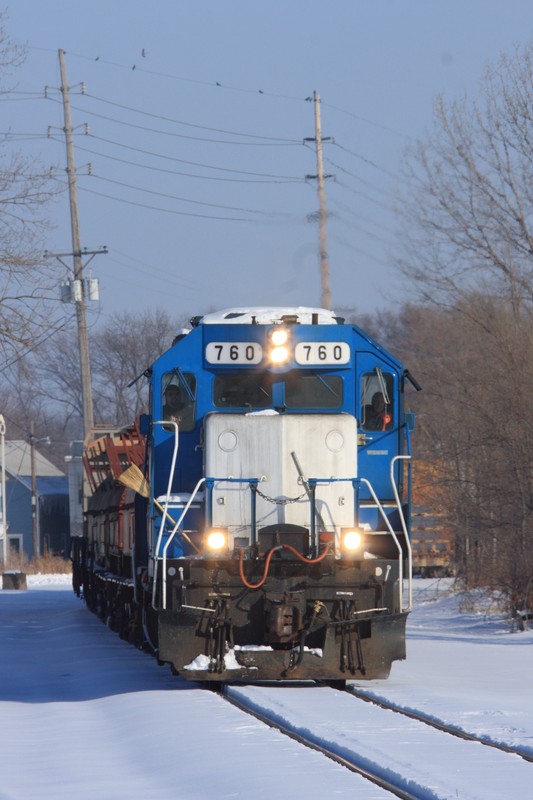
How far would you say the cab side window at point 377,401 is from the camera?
42.8 ft

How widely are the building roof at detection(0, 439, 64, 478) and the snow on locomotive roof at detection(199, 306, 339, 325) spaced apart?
65566 millimetres

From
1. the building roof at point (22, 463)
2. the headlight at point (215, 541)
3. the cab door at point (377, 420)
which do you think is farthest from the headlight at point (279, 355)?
the building roof at point (22, 463)

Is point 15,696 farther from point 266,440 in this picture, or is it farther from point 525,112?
point 525,112

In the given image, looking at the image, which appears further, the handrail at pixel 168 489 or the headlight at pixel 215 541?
the headlight at pixel 215 541

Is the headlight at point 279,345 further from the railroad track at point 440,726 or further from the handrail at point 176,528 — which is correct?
the railroad track at point 440,726

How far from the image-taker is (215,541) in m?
12.2

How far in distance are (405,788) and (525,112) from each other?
17410 millimetres

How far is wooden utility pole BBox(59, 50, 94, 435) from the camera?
37656 mm

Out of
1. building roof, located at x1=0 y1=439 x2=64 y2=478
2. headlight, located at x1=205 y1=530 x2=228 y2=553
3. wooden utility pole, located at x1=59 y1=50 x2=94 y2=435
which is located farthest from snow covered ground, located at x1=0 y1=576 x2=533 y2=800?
building roof, located at x1=0 y1=439 x2=64 y2=478

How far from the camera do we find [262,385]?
42.2 feet

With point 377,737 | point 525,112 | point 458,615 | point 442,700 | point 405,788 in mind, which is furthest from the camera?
point 458,615

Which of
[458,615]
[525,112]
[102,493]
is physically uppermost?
[525,112]

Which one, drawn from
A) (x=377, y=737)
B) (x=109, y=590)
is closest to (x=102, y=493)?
(x=109, y=590)

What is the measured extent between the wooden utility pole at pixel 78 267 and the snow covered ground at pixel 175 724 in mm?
18892
